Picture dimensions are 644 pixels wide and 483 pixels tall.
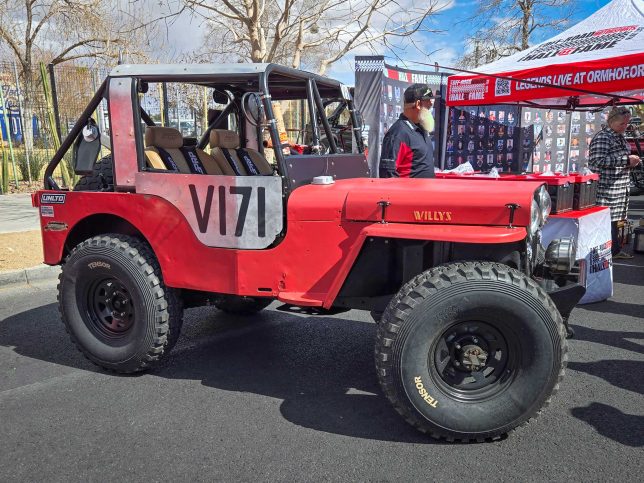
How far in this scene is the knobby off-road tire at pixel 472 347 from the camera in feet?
8.78

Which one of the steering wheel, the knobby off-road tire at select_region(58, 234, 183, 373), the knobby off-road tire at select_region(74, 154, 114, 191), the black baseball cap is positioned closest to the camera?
the steering wheel

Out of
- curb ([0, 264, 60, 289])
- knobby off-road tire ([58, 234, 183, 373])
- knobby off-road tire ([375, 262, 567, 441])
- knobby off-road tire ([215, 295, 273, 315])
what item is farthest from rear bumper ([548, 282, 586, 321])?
curb ([0, 264, 60, 289])

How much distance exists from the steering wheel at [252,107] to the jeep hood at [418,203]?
19.9 inches

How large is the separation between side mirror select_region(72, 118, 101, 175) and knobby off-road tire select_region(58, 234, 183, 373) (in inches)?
21.0

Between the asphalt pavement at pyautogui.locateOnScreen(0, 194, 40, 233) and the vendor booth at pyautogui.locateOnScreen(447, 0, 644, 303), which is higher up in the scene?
the vendor booth at pyautogui.locateOnScreen(447, 0, 644, 303)

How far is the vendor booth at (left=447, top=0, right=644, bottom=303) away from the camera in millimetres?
4988

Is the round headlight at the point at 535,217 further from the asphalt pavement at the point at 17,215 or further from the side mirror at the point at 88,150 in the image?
the asphalt pavement at the point at 17,215

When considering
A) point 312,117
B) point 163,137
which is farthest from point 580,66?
point 163,137

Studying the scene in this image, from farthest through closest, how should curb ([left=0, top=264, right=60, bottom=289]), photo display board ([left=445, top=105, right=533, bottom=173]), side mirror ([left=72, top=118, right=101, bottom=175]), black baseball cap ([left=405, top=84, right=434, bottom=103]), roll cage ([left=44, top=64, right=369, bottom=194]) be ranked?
photo display board ([left=445, top=105, right=533, bottom=173]) < curb ([left=0, top=264, right=60, bottom=289]) < black baseball cap ([left=405, top=84, right=434, bottom=103]) < side mirror ([left=72, top=118, right=101, bottom=175]) < roll cage ([left=44, top=64, right=369, bottom=194])

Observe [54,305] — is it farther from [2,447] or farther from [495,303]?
[495,303]

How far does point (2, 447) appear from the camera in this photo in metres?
2.80

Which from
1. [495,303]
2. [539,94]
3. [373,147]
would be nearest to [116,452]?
[495,303]

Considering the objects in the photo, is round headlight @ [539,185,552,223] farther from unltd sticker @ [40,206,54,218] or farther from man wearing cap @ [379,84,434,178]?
unltd sticker @ [40,206,54,218]

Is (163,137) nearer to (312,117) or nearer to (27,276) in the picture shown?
(312,117)
